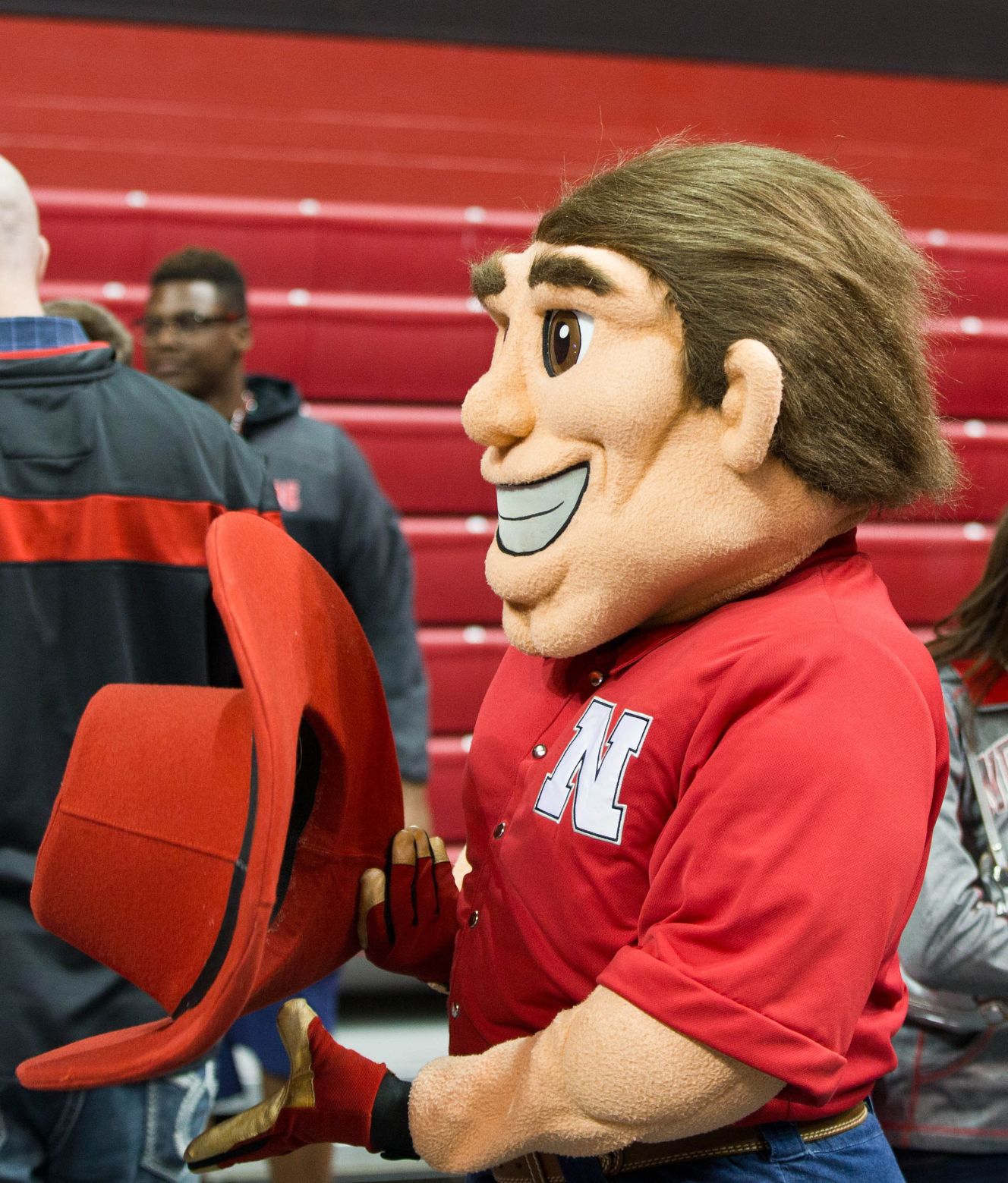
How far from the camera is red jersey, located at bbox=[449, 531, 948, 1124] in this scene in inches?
31.4

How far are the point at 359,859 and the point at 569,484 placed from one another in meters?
0.36

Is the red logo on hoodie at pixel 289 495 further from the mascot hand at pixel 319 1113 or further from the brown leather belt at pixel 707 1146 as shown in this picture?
the brown leather belt at pixel 707 1146

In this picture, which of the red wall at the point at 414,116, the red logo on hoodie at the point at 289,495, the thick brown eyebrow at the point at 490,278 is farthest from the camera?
the red wall at the point at 414,116

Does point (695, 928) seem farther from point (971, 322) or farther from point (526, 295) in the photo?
point (971, 322)

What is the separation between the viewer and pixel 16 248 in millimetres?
1420

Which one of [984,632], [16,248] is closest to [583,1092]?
[984,632]

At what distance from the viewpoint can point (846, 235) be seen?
92 centimetres

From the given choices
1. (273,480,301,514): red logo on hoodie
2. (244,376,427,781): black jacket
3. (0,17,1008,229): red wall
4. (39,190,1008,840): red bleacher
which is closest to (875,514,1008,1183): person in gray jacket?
(244,376,427,781): black jacket

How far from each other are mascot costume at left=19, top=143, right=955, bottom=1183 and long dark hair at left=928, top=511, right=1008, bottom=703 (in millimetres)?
478

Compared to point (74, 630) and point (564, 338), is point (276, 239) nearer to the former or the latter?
point (74, 630)

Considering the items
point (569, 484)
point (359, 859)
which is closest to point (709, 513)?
point (569, 484)

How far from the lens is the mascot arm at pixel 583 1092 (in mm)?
807

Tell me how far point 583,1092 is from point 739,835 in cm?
18

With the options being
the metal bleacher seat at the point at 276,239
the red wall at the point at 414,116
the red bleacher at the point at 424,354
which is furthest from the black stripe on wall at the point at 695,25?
the metal bleacher seat at the point at 276,239
